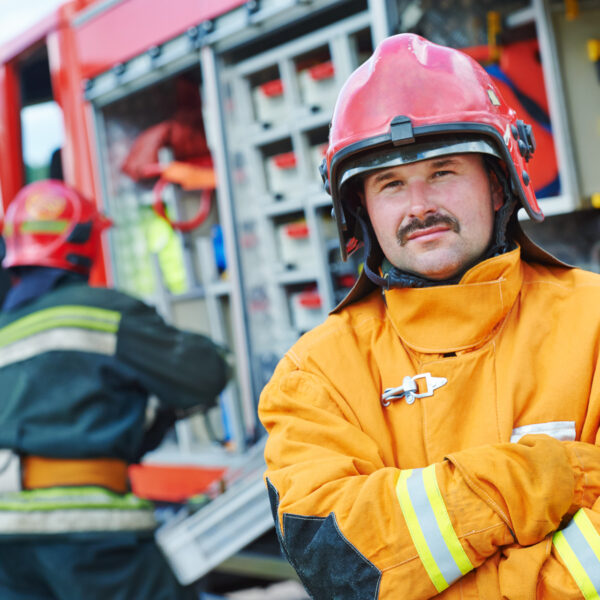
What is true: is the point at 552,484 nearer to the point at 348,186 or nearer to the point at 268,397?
the point at 268,397

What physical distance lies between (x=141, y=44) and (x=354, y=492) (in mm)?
3068

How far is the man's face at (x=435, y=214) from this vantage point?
147 cm

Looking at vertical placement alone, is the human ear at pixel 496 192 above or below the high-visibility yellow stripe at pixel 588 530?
above

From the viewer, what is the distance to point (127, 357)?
280 cm

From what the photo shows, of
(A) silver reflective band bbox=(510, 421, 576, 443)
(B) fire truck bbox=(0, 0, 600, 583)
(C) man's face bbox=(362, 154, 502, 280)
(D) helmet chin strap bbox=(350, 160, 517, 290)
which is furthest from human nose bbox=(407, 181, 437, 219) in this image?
(B) fire truck bbox=(0, 0, 600, 583)

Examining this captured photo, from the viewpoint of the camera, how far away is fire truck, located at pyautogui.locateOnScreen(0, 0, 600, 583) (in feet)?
9.77

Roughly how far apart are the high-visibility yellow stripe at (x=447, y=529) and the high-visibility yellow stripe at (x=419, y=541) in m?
0.03

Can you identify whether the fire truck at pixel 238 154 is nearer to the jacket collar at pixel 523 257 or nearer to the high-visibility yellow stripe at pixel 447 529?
the jacket collar at pixel 523 257

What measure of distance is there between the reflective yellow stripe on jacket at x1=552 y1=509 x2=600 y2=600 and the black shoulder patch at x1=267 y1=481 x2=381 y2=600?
11.6 inches

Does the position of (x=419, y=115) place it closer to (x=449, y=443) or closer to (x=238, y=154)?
(x=449, y=443)

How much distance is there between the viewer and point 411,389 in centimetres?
141

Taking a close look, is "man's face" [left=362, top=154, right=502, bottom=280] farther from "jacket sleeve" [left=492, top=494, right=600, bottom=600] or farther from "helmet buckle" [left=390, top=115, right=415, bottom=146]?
"jacket sleeve" [left=492, top=494, right=600, bottom=600]

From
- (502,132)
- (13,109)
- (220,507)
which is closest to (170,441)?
(220,507)

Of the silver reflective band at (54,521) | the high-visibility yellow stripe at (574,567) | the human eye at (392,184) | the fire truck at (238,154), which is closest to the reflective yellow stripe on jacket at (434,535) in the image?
the high-visibility yellow stripe at (574,567)
